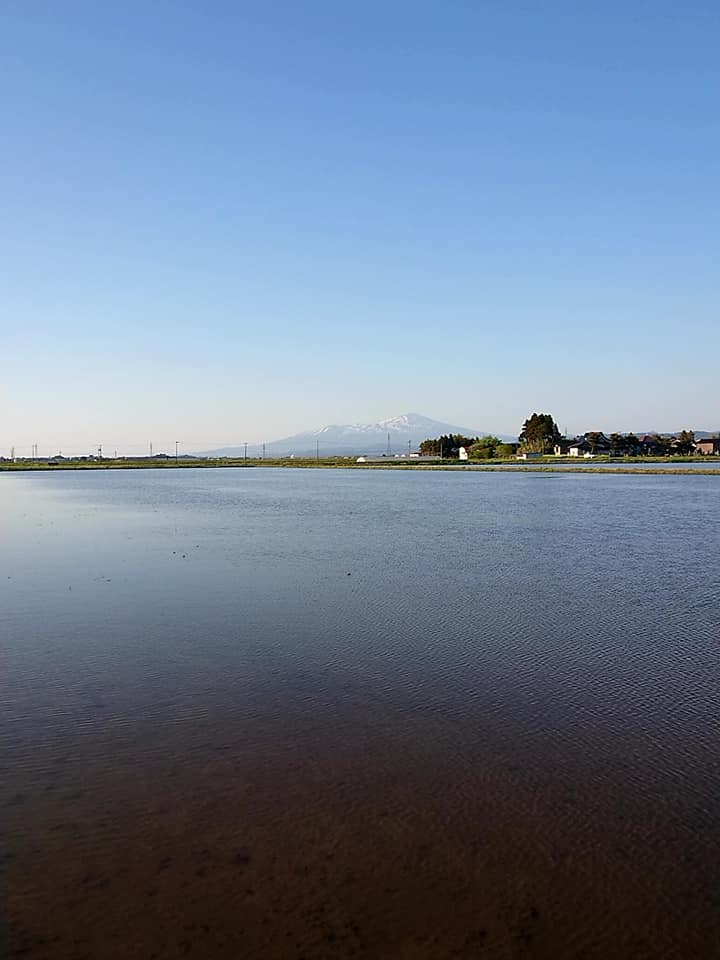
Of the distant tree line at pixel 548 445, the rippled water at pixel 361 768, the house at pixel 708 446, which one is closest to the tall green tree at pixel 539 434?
the distant tree line at pixel 548 445

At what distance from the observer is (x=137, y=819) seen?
5.50m

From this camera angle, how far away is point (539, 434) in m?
134

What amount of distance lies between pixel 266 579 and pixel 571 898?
452 inches

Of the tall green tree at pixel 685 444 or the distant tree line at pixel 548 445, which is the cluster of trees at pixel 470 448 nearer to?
the distant tree line at pixel 548 445

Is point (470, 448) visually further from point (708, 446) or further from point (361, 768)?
point (361, 768)

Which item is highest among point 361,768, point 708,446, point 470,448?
point 470,448

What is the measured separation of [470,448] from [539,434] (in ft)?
42.9

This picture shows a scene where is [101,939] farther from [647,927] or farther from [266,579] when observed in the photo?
[266,579]

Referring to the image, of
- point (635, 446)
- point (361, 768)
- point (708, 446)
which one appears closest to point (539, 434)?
point (635, 446)

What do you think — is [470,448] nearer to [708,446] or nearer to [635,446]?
[635,446]

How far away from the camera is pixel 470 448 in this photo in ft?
458

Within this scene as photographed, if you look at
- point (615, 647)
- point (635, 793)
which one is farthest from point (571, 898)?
point (615, 647)

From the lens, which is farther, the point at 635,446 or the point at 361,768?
the point at 635,446

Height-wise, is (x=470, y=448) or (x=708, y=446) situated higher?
(x=470, y=448)
